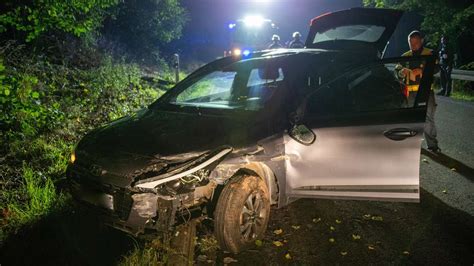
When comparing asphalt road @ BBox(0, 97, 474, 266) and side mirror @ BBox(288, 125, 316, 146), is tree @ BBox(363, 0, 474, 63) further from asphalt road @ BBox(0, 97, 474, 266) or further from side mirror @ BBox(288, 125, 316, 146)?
side mirror @ BBox(288, 125, 316, 146)

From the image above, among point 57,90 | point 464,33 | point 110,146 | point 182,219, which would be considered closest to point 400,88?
point 182,219

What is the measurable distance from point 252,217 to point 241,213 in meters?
0.16

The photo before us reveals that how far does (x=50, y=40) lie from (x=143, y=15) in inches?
199

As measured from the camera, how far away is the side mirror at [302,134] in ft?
10.0

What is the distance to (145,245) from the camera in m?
2.99

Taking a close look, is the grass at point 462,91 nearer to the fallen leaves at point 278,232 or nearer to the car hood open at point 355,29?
the car hood open at point 355,29

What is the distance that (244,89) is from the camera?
4.24 metres

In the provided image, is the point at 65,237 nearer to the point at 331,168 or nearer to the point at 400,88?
the point at 331,168

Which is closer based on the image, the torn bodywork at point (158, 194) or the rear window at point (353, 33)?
the torn bodywork at point (158, 194)

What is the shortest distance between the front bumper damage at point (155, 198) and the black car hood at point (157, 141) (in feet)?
0.23

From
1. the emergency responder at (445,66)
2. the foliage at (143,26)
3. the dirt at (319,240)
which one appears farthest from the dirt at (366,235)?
the foliage at (143,26)

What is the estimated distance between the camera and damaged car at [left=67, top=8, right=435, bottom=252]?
2.65m

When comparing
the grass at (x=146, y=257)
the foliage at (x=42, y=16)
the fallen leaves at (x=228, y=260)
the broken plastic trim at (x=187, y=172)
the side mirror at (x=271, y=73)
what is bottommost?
the fallen leaves at (x=228, y=260)

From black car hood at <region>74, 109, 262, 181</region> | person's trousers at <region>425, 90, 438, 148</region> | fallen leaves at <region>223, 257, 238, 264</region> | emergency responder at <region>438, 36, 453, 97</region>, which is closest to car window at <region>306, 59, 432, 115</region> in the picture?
black car hood at <region>74, 109, 262, 181</region>
